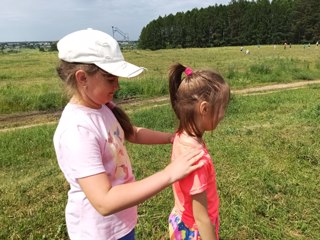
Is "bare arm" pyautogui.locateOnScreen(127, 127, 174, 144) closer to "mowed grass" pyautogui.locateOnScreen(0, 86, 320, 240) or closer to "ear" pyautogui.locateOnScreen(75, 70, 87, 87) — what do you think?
"ear" pyautogui.locateOnScreen(75, 70, 87, 87)

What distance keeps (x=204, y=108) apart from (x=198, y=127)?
0.31 feet

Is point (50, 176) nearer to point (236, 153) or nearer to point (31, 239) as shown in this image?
point (31, 239)

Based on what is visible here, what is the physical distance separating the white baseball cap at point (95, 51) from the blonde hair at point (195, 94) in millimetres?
253

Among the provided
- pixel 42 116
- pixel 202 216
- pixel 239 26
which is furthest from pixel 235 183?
pixel 239 26

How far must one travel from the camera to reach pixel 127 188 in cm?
122

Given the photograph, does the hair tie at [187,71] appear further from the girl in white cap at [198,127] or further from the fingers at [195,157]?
the fingers at [195,157]

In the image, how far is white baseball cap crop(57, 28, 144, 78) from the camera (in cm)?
136

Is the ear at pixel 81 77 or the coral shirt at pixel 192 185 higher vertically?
the ear at pixel 81 77

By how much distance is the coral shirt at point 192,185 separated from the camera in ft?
4.88

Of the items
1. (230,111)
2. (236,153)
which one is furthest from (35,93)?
(236,153)

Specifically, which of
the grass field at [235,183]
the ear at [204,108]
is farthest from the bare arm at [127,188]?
the grass field at [235,183]

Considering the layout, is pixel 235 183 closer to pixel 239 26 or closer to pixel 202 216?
pixel 202 216

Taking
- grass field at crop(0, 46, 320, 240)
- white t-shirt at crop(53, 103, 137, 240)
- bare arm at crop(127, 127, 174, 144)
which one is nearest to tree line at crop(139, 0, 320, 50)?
grass field at crop(0, 46, 320, 240)

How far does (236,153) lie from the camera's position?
471cm
